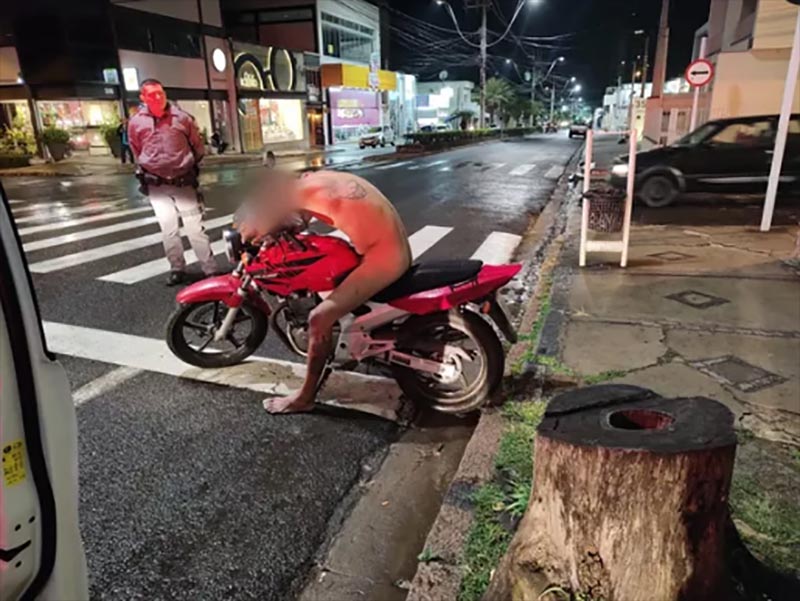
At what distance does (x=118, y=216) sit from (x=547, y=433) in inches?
448

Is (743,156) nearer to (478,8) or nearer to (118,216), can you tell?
(118,216)

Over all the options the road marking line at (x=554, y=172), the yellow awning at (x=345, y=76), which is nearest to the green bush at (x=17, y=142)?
the road marking line at (x=554, y=172)

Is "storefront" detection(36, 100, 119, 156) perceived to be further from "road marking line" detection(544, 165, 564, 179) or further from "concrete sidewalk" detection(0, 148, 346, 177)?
"road marking line" detection(544, 165, 564, 179)

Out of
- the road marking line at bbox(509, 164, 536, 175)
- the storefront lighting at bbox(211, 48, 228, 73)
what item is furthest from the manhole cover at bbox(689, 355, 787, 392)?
the storefront lighting at bbox(211, 48, 228, 73)

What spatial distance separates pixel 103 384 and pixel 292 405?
60.4 inches

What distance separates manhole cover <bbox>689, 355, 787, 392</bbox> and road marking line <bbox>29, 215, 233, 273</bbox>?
732 centimetres

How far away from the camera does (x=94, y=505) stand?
10.2ft

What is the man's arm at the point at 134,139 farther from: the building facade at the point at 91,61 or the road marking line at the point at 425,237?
the building facade at the point at 91,61

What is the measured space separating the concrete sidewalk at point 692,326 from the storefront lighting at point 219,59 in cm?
2706

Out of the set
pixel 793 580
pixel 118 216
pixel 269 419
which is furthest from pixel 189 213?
pixel 793 580

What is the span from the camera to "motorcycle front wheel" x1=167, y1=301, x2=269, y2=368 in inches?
181

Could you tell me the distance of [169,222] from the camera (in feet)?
22.8

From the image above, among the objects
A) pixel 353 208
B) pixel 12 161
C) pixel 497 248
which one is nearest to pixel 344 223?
pixel 353 208

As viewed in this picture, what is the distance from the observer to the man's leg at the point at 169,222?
6855 mm
